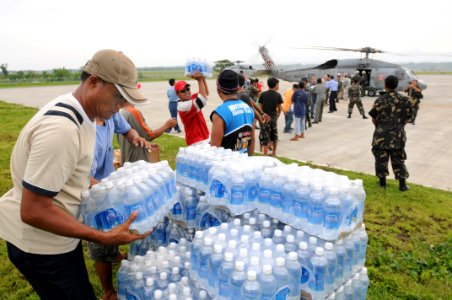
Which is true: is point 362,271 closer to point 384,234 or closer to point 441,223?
point 384,234

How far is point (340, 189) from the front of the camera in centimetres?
265

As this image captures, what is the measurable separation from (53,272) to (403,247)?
15.1 feet

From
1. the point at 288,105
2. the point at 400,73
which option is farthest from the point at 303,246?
the point at 400,73

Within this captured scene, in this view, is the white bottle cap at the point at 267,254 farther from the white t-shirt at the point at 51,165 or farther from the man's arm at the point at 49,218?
the white t-shirt at the point at 51,165

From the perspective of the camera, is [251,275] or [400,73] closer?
[251,275]

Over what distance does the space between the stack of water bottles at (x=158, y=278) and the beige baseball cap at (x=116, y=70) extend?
165 cm

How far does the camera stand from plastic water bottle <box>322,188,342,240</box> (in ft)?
8.32

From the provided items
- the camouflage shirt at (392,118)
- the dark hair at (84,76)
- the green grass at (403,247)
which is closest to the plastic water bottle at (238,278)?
the dark hair at (84,76)

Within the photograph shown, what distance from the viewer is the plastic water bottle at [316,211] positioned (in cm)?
261

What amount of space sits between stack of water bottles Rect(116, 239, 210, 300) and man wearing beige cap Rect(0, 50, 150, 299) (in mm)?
633

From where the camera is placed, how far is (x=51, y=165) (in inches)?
72.1

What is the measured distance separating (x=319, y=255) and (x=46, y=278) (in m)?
1.93

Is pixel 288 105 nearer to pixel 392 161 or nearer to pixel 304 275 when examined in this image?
pixel 392 161

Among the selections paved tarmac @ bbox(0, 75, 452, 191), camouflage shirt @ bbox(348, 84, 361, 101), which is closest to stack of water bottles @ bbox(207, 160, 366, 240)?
paved tarmac @ bbox(0, 75, 452, 191)
